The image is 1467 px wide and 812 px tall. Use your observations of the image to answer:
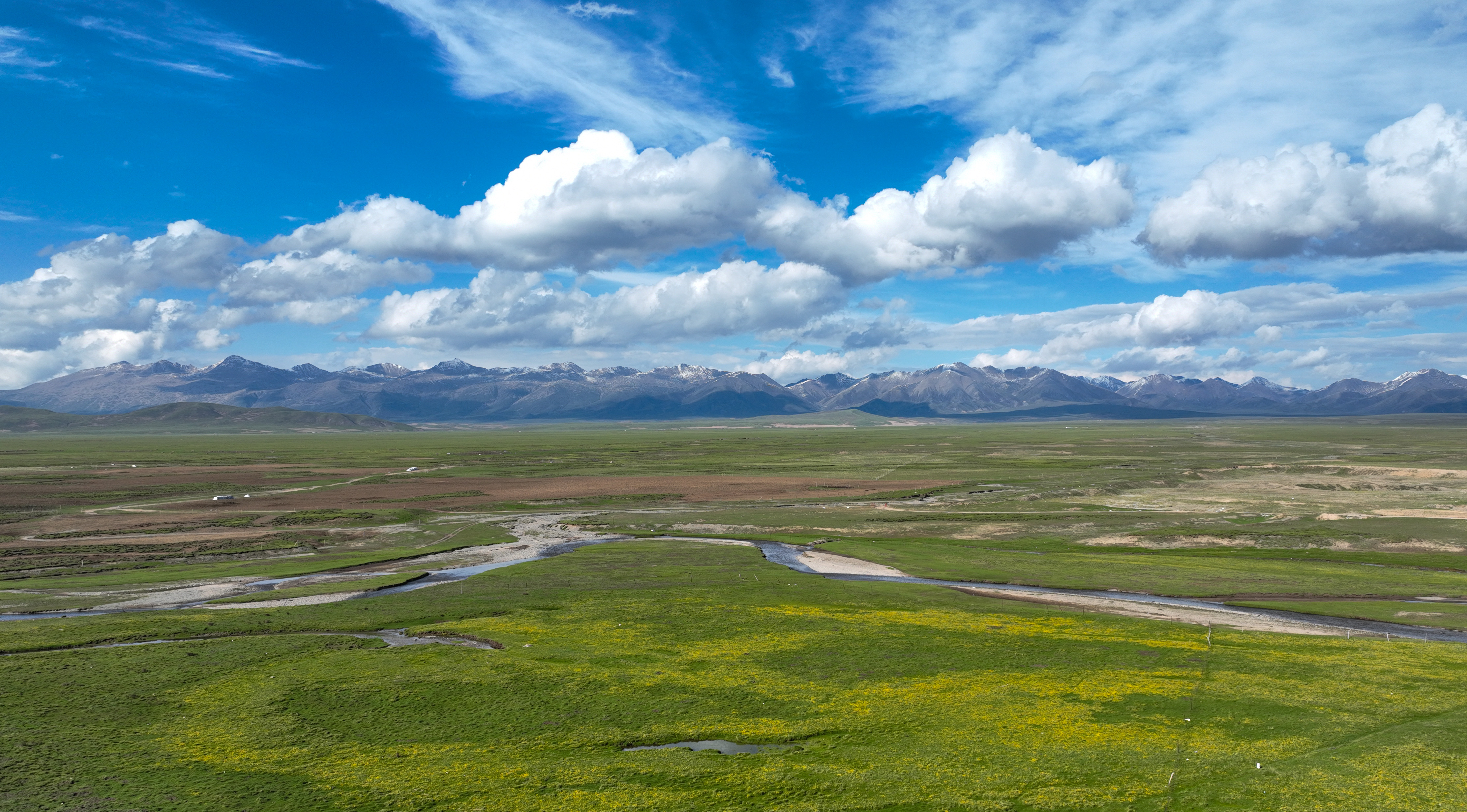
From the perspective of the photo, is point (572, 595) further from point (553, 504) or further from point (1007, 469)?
point (1007, 469)

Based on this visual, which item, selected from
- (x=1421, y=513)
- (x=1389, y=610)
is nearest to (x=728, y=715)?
(x=1389, y=610)

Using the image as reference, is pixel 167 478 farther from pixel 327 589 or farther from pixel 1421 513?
pixel 1421 513

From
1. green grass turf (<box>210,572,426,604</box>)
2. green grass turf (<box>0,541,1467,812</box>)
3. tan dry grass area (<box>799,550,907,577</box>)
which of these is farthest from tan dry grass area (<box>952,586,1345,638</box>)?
green grass turf (<box>210,572,426,604</box>)

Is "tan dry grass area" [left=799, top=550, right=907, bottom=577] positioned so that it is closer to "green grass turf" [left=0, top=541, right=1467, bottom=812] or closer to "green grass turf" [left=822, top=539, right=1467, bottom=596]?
"green grass turf" [left=822, top=539, right=1467, bottom=596]

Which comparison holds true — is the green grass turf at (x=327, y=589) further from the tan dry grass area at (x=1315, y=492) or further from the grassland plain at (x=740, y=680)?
the tan dry grass area at (x=1315, y=492)

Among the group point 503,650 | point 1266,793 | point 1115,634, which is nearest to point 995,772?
point 1266,793

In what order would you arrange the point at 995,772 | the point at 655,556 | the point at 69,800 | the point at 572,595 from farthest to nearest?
the point at 655,556, the point at 572,595, the point at 995,772, the point at 69,800

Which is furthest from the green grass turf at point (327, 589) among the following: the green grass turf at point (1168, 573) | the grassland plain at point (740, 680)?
the green grass turf at point (1168, 573)

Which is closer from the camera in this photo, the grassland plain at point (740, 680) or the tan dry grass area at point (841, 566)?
the grassland plain at point (740, 680)
